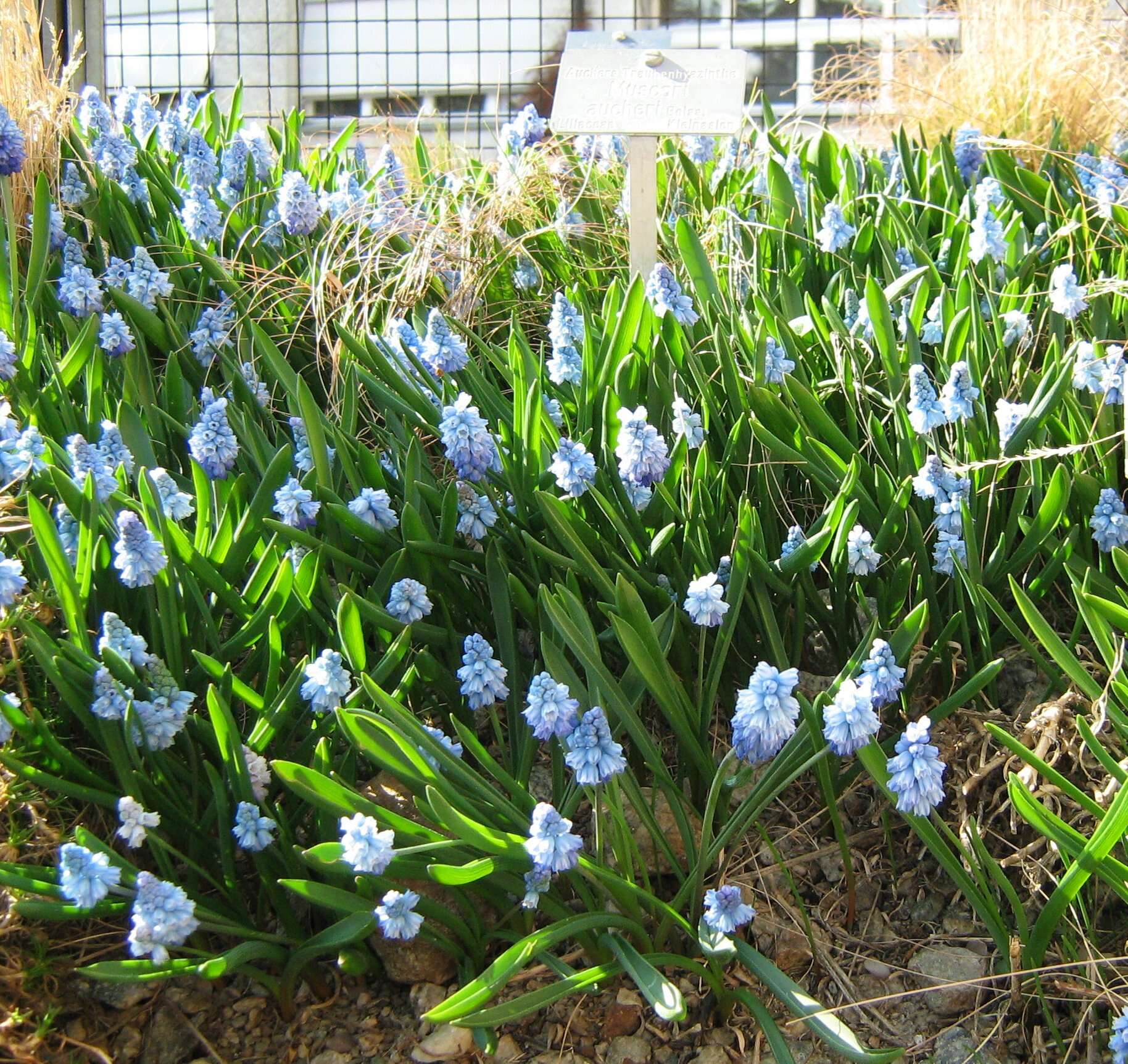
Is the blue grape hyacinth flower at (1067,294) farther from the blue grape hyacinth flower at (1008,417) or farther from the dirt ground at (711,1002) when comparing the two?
the dirt ground at (711,1002)

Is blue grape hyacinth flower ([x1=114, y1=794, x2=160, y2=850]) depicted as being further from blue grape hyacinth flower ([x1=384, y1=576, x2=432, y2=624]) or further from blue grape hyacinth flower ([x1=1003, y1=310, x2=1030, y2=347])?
blue grape hyacinth flower ([x1=1003, y1=310, x2=1030, y2=347])

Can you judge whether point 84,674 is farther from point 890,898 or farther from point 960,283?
point 960,283

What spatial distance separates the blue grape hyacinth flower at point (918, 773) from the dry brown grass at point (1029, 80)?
8.32ft

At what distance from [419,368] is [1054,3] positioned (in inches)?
134

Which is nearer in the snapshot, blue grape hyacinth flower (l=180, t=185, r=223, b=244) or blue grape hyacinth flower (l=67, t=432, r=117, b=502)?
blue grape hyacinth flower (l=67, t=432, r=117, b=502)

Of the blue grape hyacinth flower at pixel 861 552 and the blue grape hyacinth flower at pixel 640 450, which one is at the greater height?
the blue grape hyacinth flower at pixel 640 450

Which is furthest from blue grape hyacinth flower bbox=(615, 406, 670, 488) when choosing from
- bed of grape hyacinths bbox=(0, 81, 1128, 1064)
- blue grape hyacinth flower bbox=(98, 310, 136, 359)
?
blue grape hyacinth flower bbox=(98, 310, 136, 359)

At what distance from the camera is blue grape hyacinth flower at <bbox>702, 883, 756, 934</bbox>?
55.7 inches

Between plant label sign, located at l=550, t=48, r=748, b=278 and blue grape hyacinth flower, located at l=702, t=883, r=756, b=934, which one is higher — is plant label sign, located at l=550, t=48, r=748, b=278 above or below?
above

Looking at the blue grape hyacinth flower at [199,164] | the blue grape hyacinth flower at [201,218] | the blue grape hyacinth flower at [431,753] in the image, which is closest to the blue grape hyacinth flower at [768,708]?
the blue grape hyacinth flower at [431,753]

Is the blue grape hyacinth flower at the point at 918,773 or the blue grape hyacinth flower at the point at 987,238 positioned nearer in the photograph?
the blue grape hyacinth flower at the point at 918,773

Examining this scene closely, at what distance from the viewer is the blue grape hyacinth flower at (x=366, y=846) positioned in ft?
4.23

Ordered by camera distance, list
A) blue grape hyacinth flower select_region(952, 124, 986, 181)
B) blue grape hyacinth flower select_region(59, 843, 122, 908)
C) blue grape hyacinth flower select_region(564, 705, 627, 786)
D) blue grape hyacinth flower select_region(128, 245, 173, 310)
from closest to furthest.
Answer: blue grape hyacinth flower select_region(59, 843, 122, 908)
blue grape hyacinth flower select_region(564, 705, 627, 786)
blue grape hyacinth flower select_region(128, 245, 173, 310)
blue grape hyacinth flower select_region(952, 124, 986, 181)

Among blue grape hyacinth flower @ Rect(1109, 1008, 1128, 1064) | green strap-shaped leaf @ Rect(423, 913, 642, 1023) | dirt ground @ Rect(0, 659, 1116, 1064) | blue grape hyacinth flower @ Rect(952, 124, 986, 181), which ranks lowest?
dirt ground @ Rect(0, 659, 1116, 1064)
